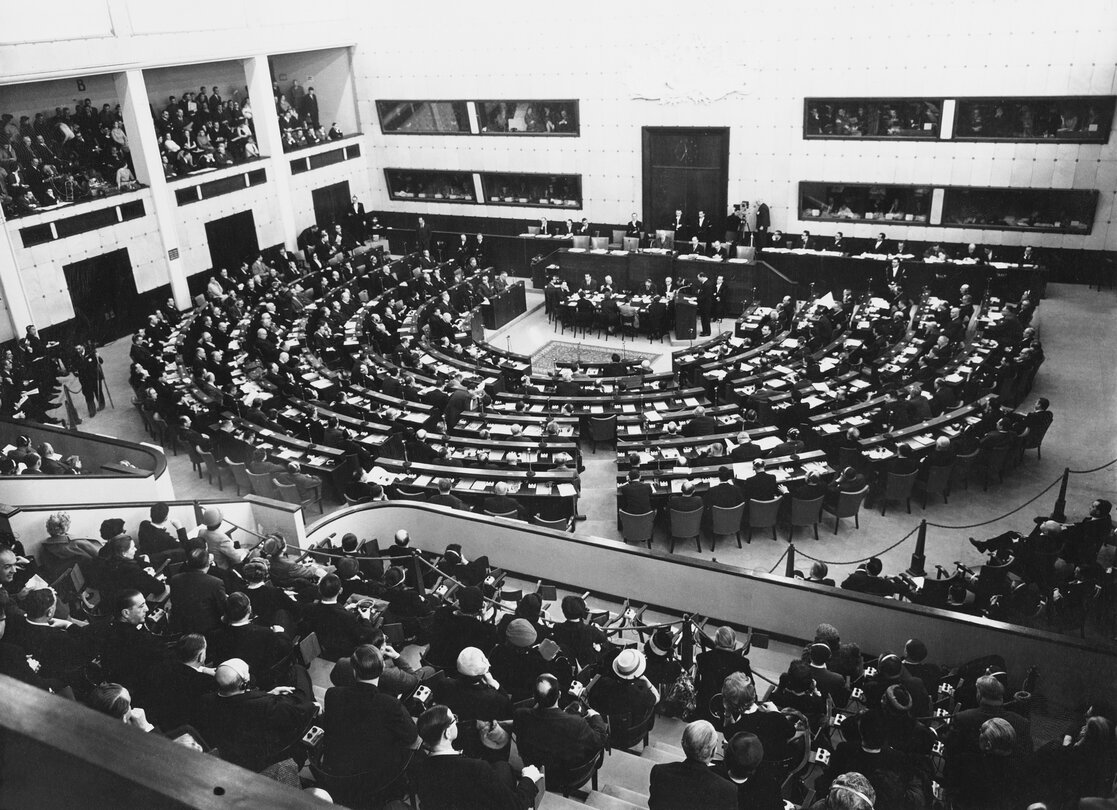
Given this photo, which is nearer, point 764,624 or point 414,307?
point 764,624

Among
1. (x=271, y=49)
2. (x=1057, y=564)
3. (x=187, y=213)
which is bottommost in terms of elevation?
(x=1057, y=564)

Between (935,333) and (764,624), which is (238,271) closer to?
(935,333)

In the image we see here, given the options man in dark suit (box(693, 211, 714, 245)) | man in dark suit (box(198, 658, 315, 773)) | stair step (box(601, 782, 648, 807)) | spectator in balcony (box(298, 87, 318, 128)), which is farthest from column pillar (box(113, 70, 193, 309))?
stair step (box(601, 782, 648, 807))

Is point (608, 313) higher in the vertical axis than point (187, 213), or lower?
lower

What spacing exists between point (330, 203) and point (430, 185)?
3.52 m

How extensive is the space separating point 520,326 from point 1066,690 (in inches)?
701

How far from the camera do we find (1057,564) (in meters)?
9.10

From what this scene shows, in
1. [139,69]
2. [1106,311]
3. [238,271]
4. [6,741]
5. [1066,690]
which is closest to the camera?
[6,741]

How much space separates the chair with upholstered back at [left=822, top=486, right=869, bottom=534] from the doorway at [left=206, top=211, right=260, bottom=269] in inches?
799

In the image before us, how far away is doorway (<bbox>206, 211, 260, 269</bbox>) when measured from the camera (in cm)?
2520

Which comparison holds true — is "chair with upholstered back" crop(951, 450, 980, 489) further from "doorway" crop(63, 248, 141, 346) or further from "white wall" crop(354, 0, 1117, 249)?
"doorway" crop(63, 248, 141, 346)

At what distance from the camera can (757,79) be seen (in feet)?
76.1

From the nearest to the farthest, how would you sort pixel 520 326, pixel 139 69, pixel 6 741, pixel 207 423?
pixel 6 741
pixel 207 423
pixel 139 69
pixel 520 326

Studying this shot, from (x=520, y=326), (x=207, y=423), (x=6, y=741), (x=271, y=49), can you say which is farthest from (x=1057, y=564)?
(x=271, y=49)
